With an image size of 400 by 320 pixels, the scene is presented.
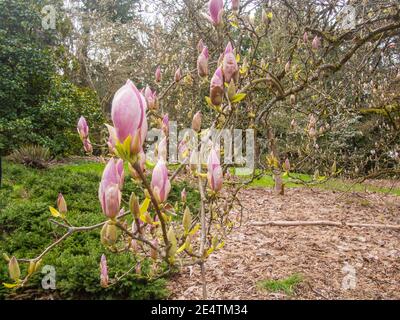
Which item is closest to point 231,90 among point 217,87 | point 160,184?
point 217,87

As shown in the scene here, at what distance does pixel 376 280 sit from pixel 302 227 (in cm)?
149

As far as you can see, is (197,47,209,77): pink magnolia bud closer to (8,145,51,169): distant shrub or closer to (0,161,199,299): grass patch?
(0,161,199,299): grass patch

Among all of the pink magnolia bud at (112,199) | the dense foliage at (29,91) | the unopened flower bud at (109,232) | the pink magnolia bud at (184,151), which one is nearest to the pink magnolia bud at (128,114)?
the pink magnolia bud at (112,199)

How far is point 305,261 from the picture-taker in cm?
349

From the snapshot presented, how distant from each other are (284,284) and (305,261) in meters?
0.59

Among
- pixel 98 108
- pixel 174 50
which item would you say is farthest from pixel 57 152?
pixel 174 50

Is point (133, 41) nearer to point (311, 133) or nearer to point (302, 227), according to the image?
point (302, 227)

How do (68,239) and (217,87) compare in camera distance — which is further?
(68,239)

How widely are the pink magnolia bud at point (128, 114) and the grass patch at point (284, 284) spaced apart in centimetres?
263

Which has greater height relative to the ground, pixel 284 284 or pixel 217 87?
pixel 217 87

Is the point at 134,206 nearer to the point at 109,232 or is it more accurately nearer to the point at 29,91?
the point at 109,232

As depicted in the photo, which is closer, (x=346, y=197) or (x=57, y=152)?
(x=346, y=197)

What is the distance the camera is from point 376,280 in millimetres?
3188
